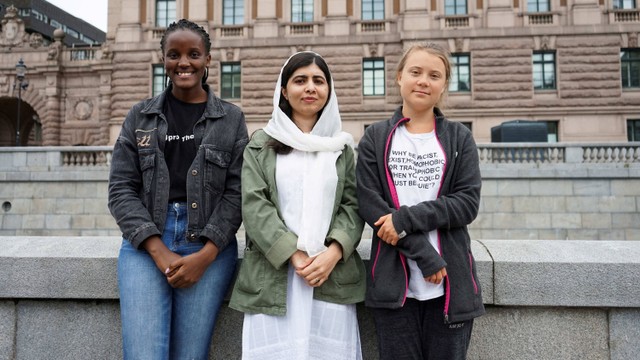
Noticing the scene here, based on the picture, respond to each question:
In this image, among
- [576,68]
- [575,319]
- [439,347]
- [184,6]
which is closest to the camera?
[439,347]

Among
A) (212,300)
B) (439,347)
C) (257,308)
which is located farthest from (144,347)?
(439,347)

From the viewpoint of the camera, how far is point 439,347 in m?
2.58

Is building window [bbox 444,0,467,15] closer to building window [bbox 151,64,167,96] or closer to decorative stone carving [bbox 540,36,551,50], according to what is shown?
decorative stone carving [bbox 540,36,551,50]

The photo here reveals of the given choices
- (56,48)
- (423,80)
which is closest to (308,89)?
(423,80)

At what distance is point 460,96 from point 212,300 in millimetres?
23878

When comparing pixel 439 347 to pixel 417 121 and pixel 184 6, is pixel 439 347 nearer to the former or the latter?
pixel 417 121

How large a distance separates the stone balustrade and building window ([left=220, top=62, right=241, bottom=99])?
23815 millimetres

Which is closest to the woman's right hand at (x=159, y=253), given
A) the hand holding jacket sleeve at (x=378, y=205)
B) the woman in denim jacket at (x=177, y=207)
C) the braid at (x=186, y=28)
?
the woman in denim jacket at (x=177, y=207)

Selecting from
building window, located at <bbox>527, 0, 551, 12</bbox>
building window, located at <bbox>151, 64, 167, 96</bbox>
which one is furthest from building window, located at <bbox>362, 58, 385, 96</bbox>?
building window, located at <bbox>151, 64, 167, 96</bbox>

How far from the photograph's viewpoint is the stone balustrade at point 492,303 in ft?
10.3

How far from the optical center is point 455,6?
83.7 ft

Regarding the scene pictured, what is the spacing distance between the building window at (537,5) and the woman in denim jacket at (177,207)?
2599 cm

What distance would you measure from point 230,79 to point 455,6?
12.7 m

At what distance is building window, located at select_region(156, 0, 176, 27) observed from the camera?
2692cm
